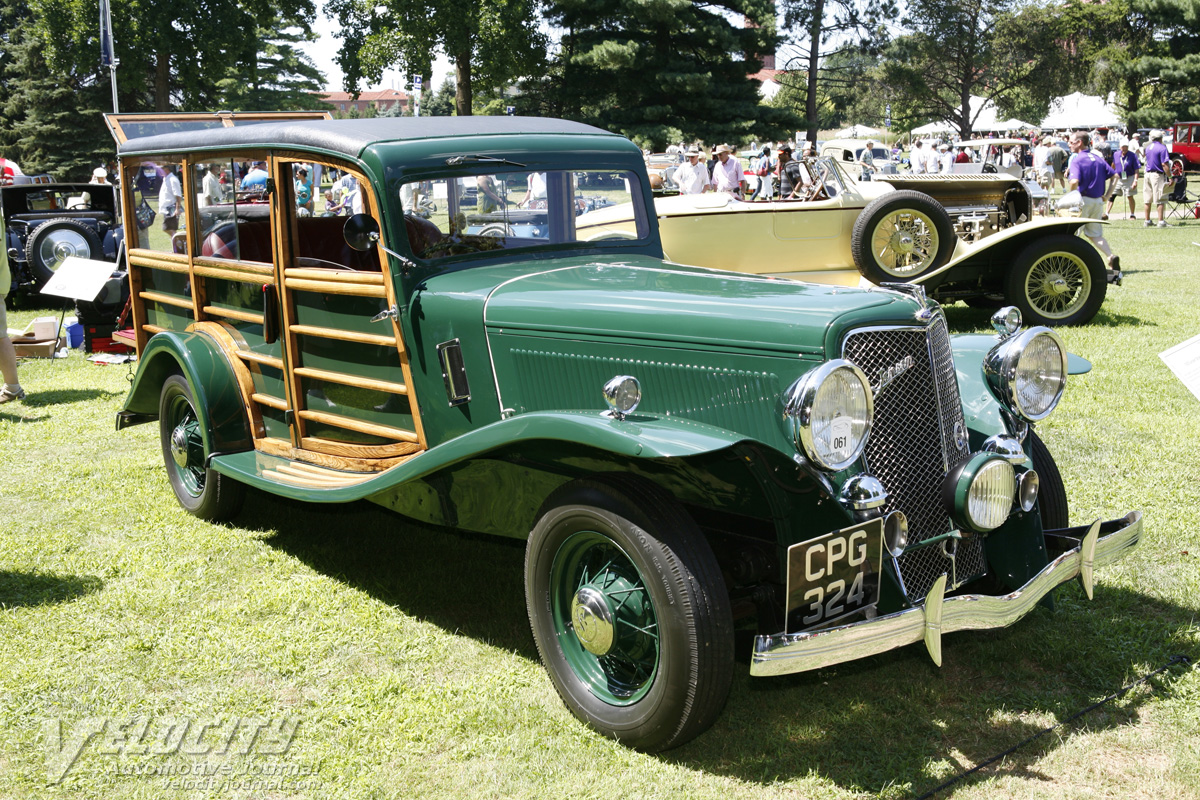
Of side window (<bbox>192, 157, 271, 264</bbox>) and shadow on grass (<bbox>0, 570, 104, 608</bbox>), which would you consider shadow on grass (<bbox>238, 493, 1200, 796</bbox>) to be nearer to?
shadow on grass (<bbox>0, 570, 104, 608</bbox>)

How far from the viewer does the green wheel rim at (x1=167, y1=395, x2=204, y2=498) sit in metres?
5.03

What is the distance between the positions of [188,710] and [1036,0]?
172 ft

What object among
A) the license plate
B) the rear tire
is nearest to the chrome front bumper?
the license plate

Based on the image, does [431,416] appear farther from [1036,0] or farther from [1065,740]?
[1036,0]

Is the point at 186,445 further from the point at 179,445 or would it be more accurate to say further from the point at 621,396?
the point at 621,396

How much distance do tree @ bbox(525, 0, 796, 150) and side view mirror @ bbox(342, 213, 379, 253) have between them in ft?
87.4

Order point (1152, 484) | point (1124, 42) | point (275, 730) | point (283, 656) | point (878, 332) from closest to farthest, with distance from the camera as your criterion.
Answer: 1. point (878, 332)
2. point (275, 730)
3. point (283, 656)
4. point (1152, 484)
5. point (1124, 42)

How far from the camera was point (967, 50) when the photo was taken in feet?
151

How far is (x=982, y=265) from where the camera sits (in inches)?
382

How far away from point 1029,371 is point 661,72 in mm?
27774

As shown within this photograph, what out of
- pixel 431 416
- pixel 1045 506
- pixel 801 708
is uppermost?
pixel 431 416

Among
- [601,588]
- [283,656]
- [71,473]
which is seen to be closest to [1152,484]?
[601,588]

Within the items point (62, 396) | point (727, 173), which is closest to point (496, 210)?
point (62, 396)

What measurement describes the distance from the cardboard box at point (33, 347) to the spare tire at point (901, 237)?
25.8ft
